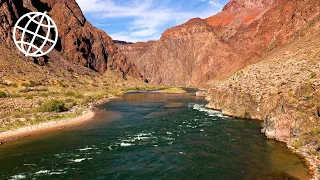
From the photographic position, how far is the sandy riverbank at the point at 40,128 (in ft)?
126

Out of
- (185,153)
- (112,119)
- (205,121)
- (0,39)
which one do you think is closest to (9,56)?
(0,39)

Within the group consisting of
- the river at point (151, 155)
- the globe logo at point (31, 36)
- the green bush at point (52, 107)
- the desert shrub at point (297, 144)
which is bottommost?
the river at point (151, 155)

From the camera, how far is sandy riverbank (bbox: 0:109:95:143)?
126 feet

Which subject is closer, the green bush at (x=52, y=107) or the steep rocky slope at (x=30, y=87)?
the steep rocky slope at (x=30, y=87)

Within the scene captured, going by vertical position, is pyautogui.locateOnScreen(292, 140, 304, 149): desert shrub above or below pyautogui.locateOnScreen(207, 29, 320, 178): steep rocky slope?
below

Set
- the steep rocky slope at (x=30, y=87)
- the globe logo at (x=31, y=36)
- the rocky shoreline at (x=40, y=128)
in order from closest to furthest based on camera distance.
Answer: the rocky shoreline at (x=40, y=128) < the steep rocky slope at (x=30, y=87) < the globe logo at (x=31, y=36)

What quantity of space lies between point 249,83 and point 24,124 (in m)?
48.9

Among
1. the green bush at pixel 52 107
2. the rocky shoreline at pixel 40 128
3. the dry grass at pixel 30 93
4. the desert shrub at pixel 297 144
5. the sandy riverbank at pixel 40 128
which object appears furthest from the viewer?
the green bush at pixel 52 107

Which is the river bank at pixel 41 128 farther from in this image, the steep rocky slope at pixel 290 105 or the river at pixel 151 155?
the steep rocky slope at pixel 290 105

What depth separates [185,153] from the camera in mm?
31047

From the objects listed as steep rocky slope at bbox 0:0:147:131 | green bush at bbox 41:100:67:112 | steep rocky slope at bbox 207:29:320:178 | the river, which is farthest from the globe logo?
steep rocky slope at bbox 207:29:320:178

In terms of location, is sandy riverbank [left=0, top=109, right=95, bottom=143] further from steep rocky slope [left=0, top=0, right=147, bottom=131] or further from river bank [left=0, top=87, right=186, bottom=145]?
steep rocky slope [left=0, top=0, right=147, bottom=131]

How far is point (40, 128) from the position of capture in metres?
43.8

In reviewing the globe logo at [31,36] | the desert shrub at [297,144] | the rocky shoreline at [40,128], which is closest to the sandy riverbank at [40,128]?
the rocky shoreline at [40,128]
